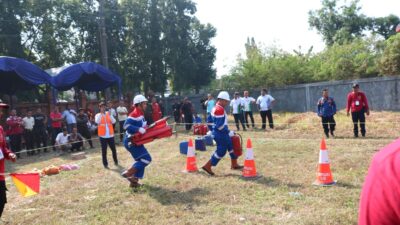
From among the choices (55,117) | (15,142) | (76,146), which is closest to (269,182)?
(76,146)

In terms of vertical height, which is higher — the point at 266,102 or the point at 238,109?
the point at 266,102

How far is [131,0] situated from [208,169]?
27.1 m

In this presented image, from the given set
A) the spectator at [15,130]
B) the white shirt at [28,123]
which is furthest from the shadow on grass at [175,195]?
the white shirt at [28,123]

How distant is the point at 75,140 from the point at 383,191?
16.1 metres

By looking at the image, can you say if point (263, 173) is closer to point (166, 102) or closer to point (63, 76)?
point (63, 76)

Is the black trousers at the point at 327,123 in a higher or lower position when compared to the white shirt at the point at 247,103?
lower

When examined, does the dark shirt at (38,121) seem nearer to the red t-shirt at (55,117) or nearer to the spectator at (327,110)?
the red t-shirt at (55,117)

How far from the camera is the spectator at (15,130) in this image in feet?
50.9

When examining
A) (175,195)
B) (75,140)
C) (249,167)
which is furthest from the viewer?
(75,140)

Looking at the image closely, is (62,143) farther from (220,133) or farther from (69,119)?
(220,133)

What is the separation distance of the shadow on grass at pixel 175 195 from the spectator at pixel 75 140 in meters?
8.56

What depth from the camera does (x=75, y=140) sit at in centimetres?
1628

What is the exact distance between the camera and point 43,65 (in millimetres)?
29797

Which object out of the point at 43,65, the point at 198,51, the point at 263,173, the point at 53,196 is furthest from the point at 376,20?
the point at 53,196
